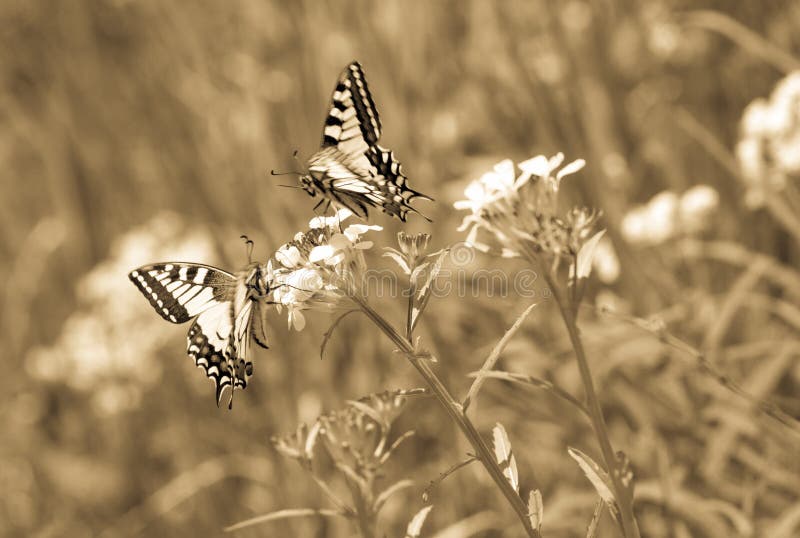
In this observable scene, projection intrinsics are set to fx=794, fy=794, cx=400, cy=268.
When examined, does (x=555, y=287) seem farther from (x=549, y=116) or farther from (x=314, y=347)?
(x=314, y=347)

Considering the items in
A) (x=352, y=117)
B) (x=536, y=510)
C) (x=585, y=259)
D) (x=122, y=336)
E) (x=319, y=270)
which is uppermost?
(x=122, y=336)

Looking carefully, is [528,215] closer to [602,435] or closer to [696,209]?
[602,435]

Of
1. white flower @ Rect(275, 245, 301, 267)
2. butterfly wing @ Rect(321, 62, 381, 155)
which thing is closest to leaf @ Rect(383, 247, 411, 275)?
white flower @ Rect(275, 245, 301, 267)

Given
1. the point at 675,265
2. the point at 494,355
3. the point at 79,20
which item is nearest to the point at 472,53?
the point at 675,265

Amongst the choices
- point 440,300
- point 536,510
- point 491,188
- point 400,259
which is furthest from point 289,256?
point 440,300

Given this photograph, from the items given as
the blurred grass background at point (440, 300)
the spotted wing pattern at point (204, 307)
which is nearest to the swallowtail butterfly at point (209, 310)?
the spotted wing pattern at point (204, 307)

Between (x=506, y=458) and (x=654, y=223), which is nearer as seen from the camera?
(x=506, y=458)
